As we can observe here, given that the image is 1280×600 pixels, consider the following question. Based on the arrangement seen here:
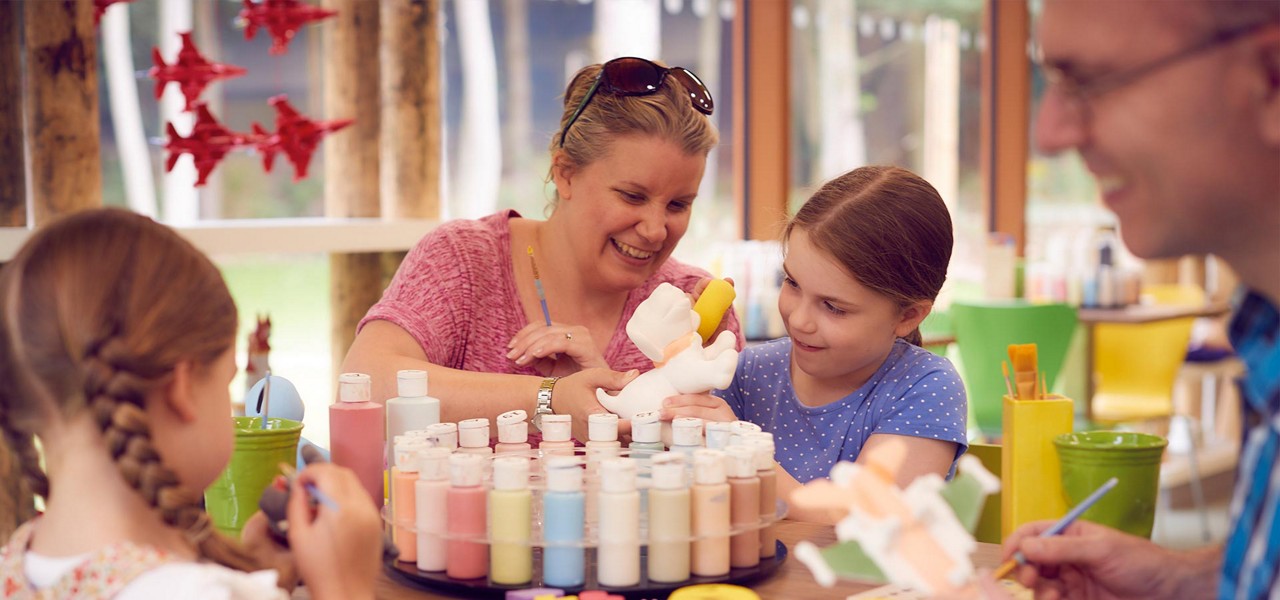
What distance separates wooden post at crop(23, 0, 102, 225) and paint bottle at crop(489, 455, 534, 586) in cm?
239

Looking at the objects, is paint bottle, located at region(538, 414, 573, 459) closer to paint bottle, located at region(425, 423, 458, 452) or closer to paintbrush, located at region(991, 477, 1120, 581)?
paint bottle, located at region(425, 423, 458, 452)

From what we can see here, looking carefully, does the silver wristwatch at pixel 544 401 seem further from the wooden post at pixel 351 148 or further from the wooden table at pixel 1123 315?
the wooden table at pixel 1123 315

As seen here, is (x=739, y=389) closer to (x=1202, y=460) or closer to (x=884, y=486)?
(x=884, y=486)

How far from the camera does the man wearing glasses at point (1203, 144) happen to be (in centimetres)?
96

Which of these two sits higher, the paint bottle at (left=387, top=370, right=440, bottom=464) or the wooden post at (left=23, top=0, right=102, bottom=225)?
the wooden post at (left=23, top=0, right=102, bottom=225)

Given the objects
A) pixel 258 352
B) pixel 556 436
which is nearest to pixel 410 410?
pixel 556 436

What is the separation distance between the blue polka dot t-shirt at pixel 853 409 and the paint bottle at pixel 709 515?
64 cm

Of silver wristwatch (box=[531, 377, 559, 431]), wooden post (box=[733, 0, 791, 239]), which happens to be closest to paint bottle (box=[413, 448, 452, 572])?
silver wristwatch (box=[531, 377, 559, 431])

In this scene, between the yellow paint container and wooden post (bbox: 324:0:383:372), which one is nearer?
the yellow paint container

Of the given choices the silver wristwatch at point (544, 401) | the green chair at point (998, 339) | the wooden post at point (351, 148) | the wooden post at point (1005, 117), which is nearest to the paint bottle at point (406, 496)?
the silver wristwatch at point (544, 401)

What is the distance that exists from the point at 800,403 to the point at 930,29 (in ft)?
17.1

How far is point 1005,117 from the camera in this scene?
294 inches

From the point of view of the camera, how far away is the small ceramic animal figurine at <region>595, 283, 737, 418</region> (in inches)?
64.7

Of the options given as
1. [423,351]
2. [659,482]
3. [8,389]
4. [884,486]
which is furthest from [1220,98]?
[423,351]
